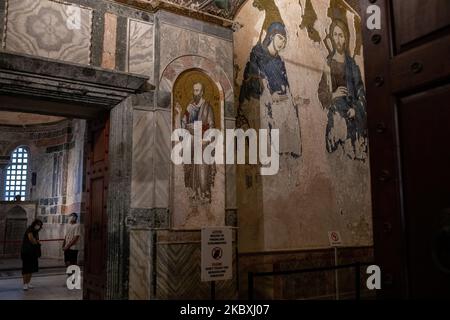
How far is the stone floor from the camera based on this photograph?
26.9 ft

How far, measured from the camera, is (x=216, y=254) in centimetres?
461

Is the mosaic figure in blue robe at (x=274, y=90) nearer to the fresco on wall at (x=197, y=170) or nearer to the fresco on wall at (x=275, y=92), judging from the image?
the fresco on wall at (x=275, y=92)

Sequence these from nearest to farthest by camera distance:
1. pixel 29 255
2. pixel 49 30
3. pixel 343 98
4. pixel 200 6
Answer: pixel 49 30
pixel 200 6
pixel 343 98
pixel 29 255

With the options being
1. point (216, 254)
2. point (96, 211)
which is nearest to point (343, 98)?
point (216, 254)

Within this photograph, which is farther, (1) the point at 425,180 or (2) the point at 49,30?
(2) the point at 49,30

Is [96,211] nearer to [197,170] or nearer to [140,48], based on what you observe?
[197,170]

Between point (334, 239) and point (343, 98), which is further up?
point (343, 98)

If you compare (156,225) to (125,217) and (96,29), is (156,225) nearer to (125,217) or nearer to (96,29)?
(125,217)

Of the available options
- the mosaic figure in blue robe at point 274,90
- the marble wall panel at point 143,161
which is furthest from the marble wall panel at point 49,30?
the mosaic figure in blue robe at point 274,90

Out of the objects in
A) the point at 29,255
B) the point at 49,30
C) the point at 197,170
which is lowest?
the point at 29,255

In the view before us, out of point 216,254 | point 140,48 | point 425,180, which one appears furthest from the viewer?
point 140,48

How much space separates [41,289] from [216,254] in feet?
21.1

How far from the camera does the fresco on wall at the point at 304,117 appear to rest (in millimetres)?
6750

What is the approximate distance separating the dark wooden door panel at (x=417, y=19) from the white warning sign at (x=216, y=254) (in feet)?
10.9
